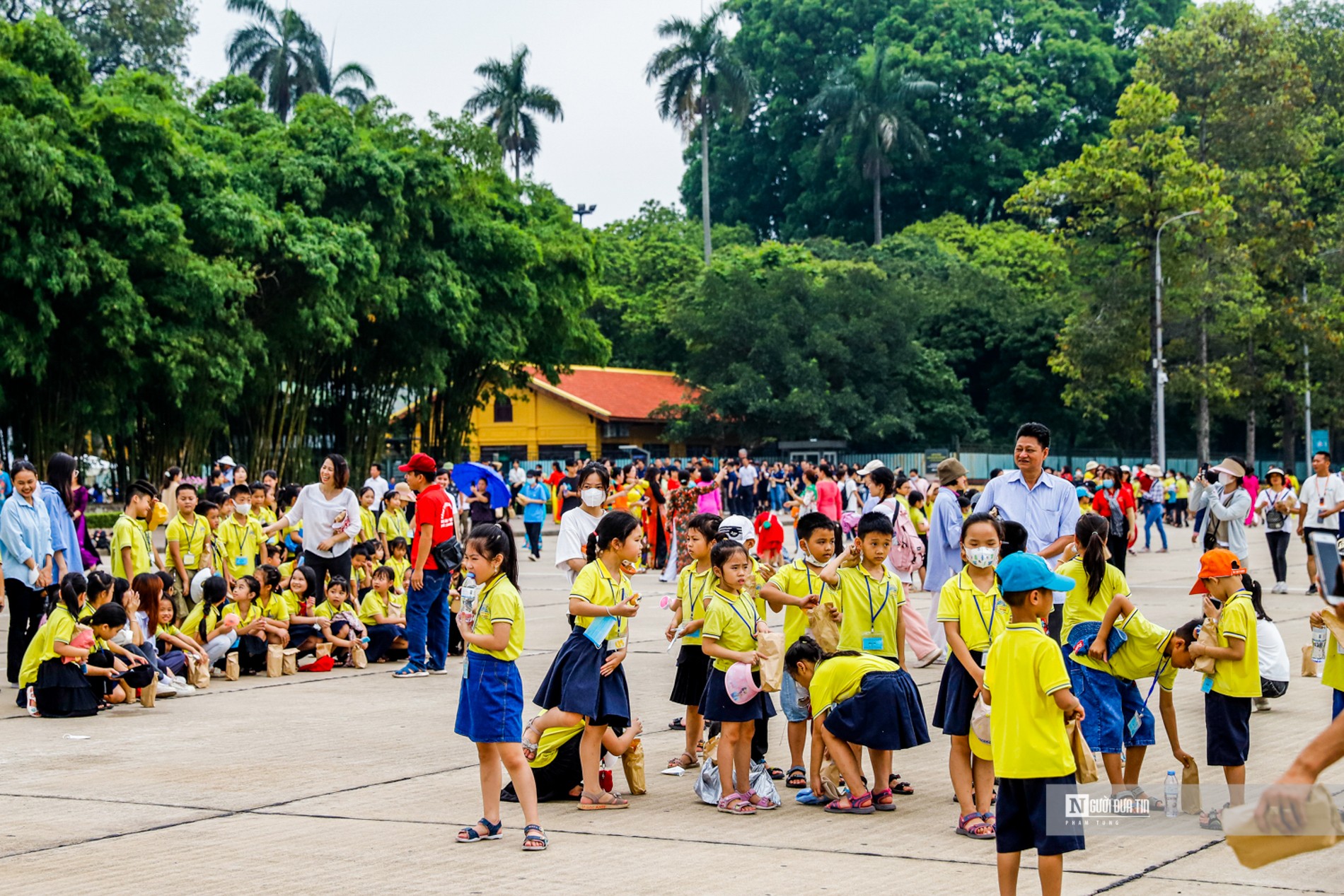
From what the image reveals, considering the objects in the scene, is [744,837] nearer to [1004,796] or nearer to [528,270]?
[1004,796]

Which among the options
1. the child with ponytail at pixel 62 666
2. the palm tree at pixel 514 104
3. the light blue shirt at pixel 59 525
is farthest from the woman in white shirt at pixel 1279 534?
the palm tree at pixel 514 104

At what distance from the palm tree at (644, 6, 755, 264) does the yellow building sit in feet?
44.9

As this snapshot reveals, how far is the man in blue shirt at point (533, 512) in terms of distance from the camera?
24.6m

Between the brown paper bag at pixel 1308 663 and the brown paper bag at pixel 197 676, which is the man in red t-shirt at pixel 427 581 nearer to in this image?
the brown paper bag at pixel 197 676

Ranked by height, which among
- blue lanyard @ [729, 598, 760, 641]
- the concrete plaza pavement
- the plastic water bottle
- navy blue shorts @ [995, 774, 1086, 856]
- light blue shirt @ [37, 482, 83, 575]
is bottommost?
the concrete plaza pavement

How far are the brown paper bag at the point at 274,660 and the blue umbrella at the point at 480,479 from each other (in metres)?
2.81

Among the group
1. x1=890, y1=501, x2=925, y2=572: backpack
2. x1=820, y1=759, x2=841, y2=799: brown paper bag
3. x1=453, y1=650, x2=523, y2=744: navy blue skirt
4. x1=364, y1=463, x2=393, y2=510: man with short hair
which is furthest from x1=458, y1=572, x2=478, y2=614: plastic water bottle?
x1=364, y1=463, x2=393, y2=510: man with short hair

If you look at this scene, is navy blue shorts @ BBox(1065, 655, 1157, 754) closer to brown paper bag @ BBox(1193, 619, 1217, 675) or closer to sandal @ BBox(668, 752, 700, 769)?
brown paper bag @ BBox(1193, 619, 1217, 675)

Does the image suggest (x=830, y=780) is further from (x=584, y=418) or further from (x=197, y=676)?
(x=584, y=418)

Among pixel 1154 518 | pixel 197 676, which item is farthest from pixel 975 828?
pixel 1154 518

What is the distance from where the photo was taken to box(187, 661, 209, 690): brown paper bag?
11.3 metres

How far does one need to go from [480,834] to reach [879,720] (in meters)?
1.86

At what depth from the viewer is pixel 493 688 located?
6.36 metres

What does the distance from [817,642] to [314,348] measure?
26332mm
